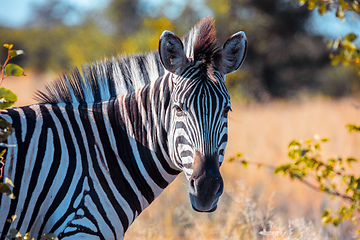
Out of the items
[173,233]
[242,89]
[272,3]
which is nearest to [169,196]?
[173,233]

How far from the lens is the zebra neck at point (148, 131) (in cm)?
278

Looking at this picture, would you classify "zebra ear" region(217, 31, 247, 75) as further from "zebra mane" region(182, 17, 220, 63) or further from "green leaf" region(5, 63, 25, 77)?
"green leaf" region(5, 63, 25, 77)

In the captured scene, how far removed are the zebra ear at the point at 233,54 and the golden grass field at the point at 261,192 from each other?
0.59 metres

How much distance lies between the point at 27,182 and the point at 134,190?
725 millimetres

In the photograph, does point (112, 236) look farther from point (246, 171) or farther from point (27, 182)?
point (246, 171)

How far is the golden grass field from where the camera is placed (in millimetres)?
4672

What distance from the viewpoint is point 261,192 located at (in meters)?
6.48

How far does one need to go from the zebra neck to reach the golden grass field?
251 mm

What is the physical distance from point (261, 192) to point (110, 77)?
421 cm

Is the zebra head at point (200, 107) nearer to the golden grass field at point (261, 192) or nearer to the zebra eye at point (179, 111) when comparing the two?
the zebra eye at point (179, 111)

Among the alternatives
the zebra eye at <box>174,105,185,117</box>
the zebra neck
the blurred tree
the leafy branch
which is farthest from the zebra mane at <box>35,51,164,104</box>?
the blurred tree

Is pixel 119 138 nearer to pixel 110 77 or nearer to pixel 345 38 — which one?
pixel 110 77

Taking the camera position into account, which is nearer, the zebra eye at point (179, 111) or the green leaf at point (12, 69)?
the green leaf at point (12, 69)

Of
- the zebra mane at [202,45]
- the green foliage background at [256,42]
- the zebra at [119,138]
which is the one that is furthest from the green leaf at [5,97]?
the green foliage background at [256,42]
